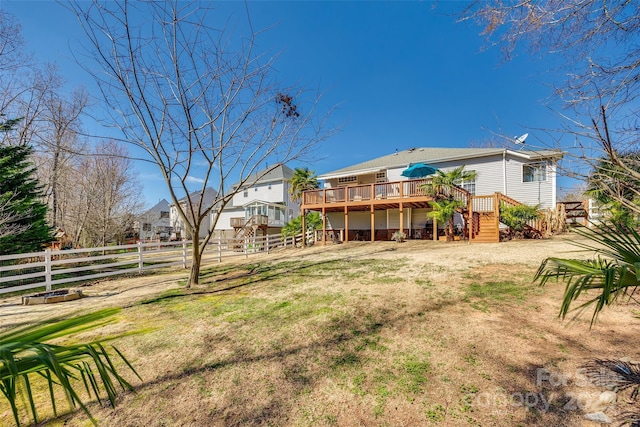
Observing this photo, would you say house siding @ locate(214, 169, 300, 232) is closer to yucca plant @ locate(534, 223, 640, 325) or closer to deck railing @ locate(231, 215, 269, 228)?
deck railing @ locate(231, 215, 269, 228)

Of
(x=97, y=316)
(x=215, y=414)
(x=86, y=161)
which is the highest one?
(x=86, y=161)

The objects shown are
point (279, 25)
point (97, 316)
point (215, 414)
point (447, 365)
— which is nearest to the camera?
point (97, 316)

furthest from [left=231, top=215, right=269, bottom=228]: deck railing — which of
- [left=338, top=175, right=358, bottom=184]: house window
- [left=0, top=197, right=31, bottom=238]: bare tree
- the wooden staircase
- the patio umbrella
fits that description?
the wooden staircase

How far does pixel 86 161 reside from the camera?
51.7ft

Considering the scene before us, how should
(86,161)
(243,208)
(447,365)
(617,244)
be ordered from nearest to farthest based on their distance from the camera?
(617,244)
(447,365)
(86,161)
(243,208)

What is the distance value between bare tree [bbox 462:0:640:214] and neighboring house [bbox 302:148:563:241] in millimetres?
9015

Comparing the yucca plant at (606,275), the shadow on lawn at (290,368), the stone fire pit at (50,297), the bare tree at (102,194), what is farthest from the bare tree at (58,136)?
the yucca plant at (606,275)

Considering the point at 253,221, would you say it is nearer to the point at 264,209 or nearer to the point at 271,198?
the point at 264,209

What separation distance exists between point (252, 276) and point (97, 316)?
22.0 feet

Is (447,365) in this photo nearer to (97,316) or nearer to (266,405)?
(266,405)

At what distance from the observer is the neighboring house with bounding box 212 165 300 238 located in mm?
25844

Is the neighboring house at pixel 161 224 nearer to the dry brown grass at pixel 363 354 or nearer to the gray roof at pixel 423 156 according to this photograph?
the gray roof at pixel 423 156

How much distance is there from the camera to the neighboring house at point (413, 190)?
45.2 ft

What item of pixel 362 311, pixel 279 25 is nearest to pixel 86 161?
pixel 279 25
